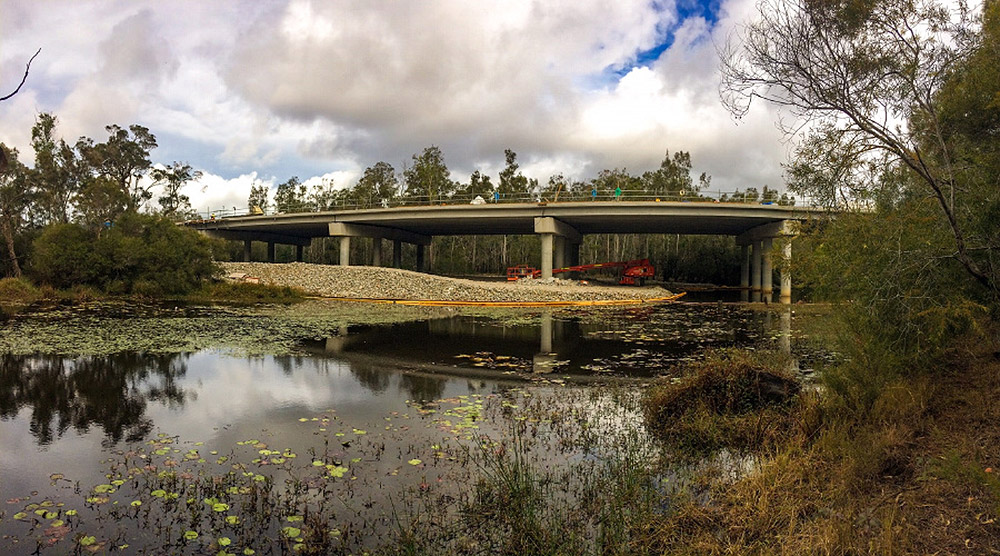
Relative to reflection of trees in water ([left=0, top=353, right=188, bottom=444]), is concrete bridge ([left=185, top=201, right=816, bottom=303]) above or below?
above

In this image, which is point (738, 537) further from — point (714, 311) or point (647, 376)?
point (714, 311)

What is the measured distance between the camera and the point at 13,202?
37875mm

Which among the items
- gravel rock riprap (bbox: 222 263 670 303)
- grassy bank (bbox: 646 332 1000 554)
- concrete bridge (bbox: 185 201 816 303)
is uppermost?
concrete bridge (bbox: 185 201 816 303)

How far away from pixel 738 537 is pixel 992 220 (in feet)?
18.2

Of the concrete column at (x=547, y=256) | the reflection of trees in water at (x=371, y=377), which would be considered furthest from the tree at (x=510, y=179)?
the reflection of trees in water at (x=371, y=377)

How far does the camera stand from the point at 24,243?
3884cm

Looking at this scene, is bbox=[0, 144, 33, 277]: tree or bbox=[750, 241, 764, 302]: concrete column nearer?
bbox=[0, 144, 33, 277]: tree

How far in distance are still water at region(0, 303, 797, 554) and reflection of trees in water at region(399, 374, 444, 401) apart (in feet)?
0.23

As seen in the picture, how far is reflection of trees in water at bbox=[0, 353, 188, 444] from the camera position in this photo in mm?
7406

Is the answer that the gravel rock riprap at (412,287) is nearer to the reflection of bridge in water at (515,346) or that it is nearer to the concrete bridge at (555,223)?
the concrete bridge at (555,223)

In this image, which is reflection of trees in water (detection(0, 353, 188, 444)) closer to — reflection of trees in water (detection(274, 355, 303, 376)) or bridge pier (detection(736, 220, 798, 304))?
reflection of trees in water (detection(274, 355, 303, 376))

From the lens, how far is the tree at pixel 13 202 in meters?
35.3

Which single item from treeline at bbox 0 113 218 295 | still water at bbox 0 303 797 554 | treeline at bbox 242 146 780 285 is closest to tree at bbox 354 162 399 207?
treeline at bbox 242 146 780 285

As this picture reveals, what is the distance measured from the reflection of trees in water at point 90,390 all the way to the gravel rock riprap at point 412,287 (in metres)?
20.8
